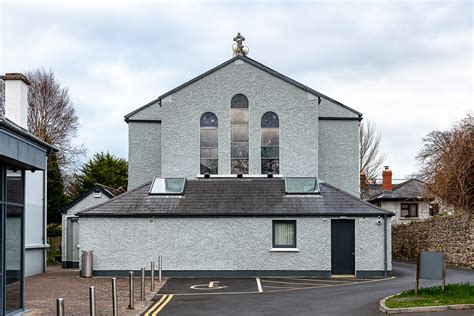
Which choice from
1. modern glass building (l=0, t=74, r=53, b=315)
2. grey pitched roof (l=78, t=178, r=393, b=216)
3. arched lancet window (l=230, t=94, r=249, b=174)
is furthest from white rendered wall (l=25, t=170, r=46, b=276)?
modern glass building (l=0, t=74, r=53, b=315)

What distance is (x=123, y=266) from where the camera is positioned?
26641 mm

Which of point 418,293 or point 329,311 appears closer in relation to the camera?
point 329,311

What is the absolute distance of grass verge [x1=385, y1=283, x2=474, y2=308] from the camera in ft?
49.3

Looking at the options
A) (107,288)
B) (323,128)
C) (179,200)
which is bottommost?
(107,288)

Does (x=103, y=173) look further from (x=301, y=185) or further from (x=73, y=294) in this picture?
(x=73, y=294)

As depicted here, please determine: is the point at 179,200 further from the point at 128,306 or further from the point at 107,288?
the point at 128,306

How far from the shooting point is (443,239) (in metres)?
32.2

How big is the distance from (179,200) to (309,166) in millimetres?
6169

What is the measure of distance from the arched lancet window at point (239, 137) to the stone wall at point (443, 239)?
33.0ft

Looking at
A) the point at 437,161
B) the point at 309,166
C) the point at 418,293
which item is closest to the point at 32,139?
the point at 418,293

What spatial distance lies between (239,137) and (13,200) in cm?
1583

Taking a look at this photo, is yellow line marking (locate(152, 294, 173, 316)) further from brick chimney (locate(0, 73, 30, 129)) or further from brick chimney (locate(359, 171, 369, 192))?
brick chimney (locate(359, 171, 369, 192))

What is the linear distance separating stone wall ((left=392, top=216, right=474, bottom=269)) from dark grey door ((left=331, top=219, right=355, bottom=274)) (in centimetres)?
607

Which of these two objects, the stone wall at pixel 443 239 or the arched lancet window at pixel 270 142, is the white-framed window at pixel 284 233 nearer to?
the arched lancet window at pixel 270 142
